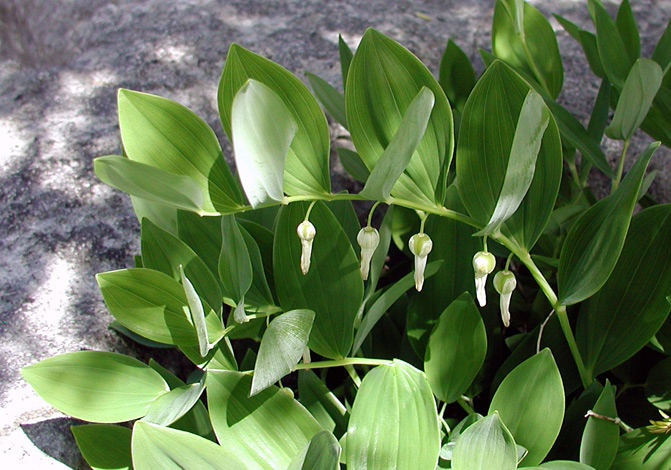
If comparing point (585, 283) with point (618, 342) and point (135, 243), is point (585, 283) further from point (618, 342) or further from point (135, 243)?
point (135, 243)

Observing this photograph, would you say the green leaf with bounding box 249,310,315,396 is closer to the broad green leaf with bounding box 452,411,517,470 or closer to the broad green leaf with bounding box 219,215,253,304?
the broad green leaf with bounding box 219,215,253,304

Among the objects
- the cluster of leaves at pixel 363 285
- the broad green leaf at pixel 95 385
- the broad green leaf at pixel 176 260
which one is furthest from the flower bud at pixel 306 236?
the broad green leaf at pixel 95 385

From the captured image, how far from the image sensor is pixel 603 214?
59 cm

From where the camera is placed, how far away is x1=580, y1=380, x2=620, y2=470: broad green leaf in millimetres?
583

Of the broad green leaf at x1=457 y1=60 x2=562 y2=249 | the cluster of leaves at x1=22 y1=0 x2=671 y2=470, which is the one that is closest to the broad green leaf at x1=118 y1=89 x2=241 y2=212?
the cluster of leaves at x1=22 y1=0 x2=671 y2=470

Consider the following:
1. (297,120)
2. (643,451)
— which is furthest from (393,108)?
(643,451)

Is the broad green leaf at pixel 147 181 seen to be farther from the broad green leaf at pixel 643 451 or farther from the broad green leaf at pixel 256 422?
the broad green leaf at pixel 643 451

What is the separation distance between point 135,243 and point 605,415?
2.19 ft

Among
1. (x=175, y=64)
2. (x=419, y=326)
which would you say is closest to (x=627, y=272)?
(x=419, y=326)

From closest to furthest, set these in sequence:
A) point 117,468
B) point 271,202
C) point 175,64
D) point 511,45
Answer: point 271,202 < point 117,468 < point 511,45 < point 175,64

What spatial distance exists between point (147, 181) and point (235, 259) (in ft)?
0.42

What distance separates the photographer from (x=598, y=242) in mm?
573

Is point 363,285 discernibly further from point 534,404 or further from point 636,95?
point 636,95

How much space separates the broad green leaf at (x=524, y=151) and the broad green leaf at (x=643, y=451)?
11.3 inches
